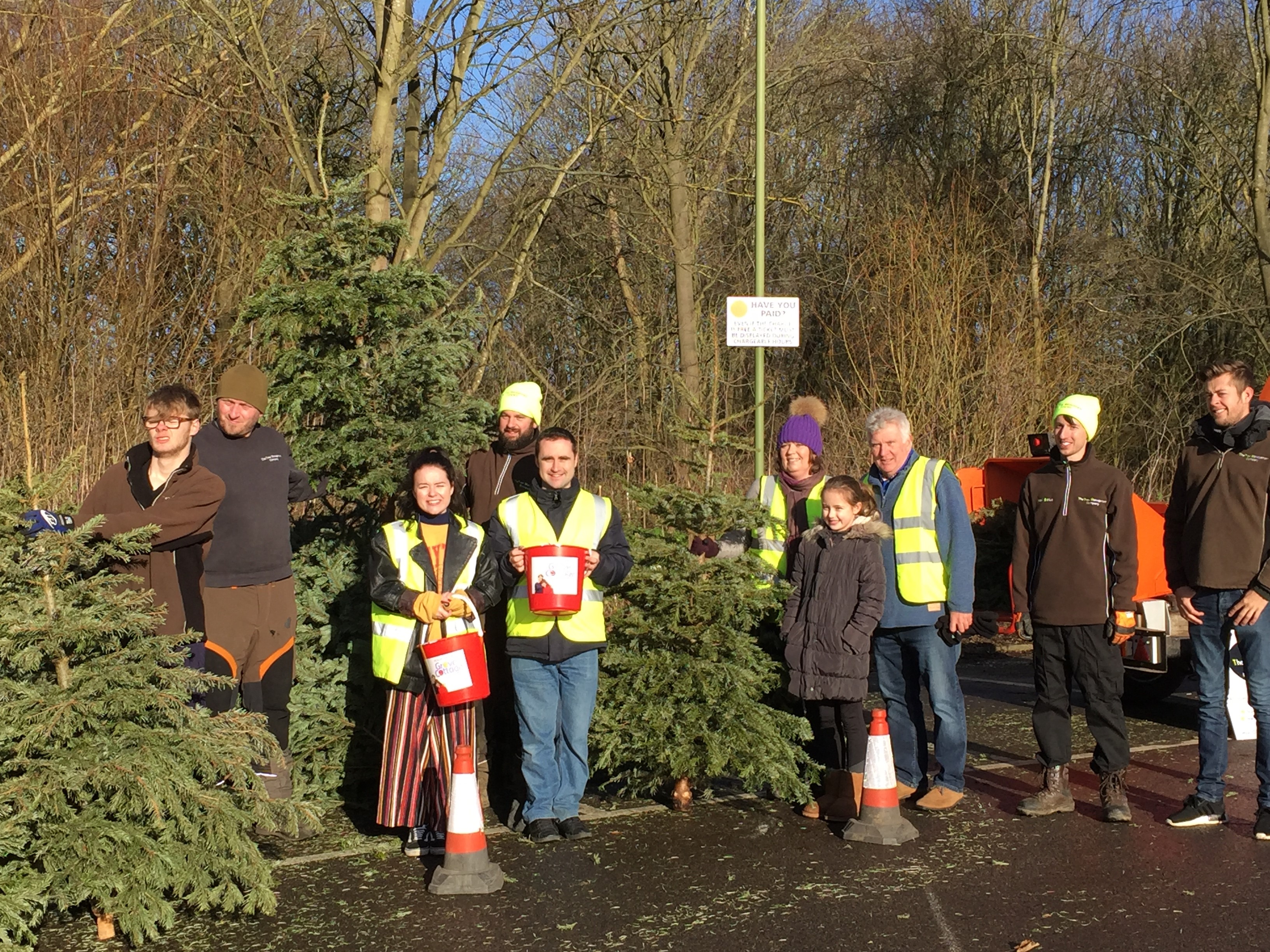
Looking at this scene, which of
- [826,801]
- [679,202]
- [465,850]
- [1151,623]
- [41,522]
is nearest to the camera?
[41,522]

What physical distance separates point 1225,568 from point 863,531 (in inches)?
64.4

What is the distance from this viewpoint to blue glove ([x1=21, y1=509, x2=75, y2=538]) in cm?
489

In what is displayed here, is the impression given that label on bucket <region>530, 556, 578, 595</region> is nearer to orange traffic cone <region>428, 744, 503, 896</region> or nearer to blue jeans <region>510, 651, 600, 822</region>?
blue jeans <region>510, 651, 600, 822</region>

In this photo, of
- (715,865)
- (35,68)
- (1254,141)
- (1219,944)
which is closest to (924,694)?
(715,865)

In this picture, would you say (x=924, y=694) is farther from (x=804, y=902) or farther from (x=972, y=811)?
(x=804, y=902)

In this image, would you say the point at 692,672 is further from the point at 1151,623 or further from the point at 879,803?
the point at 1151,623

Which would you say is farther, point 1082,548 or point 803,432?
point 803,432

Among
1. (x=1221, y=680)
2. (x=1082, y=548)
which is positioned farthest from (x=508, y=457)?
(x=1221, y=680)

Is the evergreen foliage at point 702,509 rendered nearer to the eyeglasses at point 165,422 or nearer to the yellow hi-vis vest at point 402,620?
the yellow hi-vis vest at point 402,620

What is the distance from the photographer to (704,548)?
6688mm

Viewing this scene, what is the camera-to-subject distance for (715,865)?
573cm

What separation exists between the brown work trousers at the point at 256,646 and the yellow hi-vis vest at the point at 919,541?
292 cm

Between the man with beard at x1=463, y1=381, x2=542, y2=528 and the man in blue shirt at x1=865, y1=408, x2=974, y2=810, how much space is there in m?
1.71

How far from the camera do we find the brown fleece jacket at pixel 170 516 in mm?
5566
